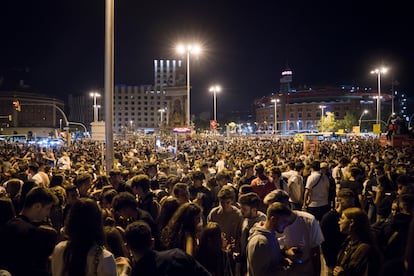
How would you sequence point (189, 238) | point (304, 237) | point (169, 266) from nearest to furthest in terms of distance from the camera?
point (169, 266), point (189, 238), point (304, 237)

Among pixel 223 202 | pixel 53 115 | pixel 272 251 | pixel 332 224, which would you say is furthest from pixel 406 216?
pixel 53 115

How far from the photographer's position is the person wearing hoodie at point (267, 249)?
4254 millimetres

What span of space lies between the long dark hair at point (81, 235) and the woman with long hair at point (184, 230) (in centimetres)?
111

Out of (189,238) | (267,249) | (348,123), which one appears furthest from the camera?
(348,123)

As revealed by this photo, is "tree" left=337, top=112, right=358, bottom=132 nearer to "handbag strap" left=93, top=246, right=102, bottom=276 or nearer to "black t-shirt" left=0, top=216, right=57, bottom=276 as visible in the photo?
"black t-shirt" left=0, top=216, right=57, bottom=276

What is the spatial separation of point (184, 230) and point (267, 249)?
957mm

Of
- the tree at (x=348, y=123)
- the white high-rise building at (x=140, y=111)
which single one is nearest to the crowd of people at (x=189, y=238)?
the tree at (x=348, y=123)

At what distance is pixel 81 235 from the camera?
359cm

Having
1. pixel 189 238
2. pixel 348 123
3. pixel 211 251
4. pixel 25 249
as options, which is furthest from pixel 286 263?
pixel 348 123

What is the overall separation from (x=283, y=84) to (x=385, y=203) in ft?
540

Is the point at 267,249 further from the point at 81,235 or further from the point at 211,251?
the point at 81,235

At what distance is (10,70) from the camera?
143m

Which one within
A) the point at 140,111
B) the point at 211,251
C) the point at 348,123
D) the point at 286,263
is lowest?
the point at 286,263

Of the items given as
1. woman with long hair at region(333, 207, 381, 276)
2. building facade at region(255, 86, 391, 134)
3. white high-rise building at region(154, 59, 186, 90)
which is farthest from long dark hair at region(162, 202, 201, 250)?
white high-rise building at region(154, 59, 186, 90)
